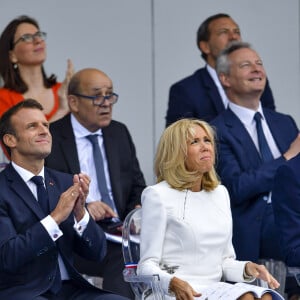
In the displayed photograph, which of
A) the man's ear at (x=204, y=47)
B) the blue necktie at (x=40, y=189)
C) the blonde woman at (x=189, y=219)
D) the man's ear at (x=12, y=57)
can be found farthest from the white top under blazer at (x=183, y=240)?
the man's ear at (x=204, y=47)

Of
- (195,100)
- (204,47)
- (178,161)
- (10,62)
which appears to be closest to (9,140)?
(178,161)

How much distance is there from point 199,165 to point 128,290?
3.51 ft

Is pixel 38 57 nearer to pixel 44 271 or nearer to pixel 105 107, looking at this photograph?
pixel 105 107

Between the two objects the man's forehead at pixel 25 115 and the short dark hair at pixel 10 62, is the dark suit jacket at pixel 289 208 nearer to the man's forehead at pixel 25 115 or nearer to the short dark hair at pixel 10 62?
the man's forehead at pixel 25 115

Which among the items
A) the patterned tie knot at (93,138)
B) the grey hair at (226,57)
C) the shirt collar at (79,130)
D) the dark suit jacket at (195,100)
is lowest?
the patterned tie knot at (93,138)

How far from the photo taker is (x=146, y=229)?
18.5 feet

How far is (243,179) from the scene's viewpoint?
6879 millimetres

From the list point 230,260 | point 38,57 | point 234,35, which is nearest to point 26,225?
point 230,260

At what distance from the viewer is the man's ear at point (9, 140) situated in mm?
5988

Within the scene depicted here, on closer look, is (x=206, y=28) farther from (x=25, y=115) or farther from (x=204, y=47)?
(x=25, y=115)

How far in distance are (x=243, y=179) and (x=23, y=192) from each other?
158 centimetres

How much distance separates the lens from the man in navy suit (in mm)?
6898

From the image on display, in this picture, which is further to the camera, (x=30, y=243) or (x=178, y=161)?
(x=178, y=161)

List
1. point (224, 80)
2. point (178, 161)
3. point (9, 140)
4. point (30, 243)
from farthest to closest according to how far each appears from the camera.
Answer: point (224, 80)
point (9, 140)
point (178, 161)
point (30, 243)
